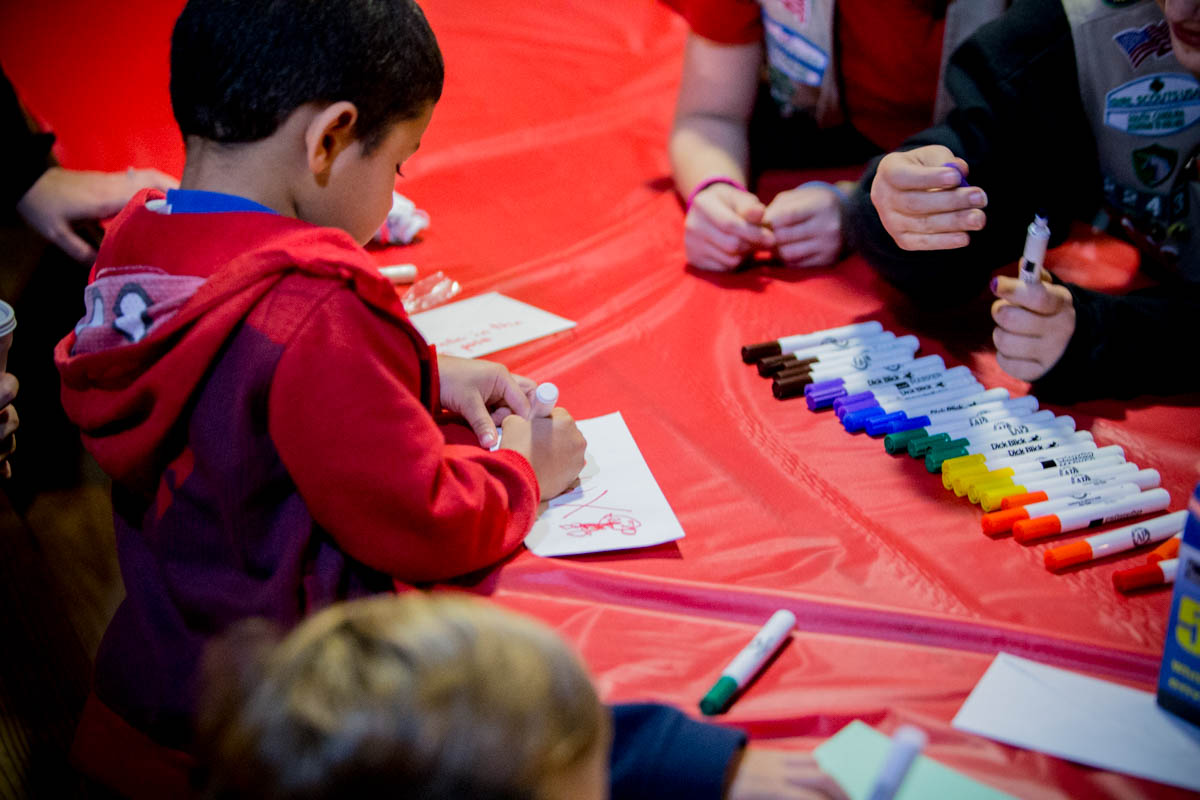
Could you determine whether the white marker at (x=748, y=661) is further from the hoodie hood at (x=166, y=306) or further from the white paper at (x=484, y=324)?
the white paper at (x=484, y=324)

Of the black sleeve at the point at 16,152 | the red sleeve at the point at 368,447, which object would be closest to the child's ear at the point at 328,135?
the red sleeve at the point at 368,447

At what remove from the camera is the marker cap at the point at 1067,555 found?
0.79 meters

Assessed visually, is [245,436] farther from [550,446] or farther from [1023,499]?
[1023,499]

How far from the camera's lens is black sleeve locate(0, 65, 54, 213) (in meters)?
1.47

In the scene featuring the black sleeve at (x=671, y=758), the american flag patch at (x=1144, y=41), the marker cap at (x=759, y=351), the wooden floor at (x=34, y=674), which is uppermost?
Result: the american flag patch at (x=1144, y=41)

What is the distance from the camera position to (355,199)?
2.70ft

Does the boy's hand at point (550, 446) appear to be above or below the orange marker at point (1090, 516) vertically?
above

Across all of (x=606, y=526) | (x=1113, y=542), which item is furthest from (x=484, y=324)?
(x=1113, y=542)

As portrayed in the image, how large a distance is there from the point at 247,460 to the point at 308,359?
0.30ft

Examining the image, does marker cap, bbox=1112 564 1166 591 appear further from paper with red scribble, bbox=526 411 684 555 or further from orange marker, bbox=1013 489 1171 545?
paper with red scribble, bbox=526 411 684 555

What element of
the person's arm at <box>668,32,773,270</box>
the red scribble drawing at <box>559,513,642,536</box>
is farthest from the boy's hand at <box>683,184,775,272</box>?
the red scribble drawing at <box>559,513,642,536</box>

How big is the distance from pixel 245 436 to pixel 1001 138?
926 millimetres

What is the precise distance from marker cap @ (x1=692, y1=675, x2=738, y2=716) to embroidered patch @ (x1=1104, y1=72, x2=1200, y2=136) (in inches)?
33.5

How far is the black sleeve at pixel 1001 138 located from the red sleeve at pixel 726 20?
1.31 feet
